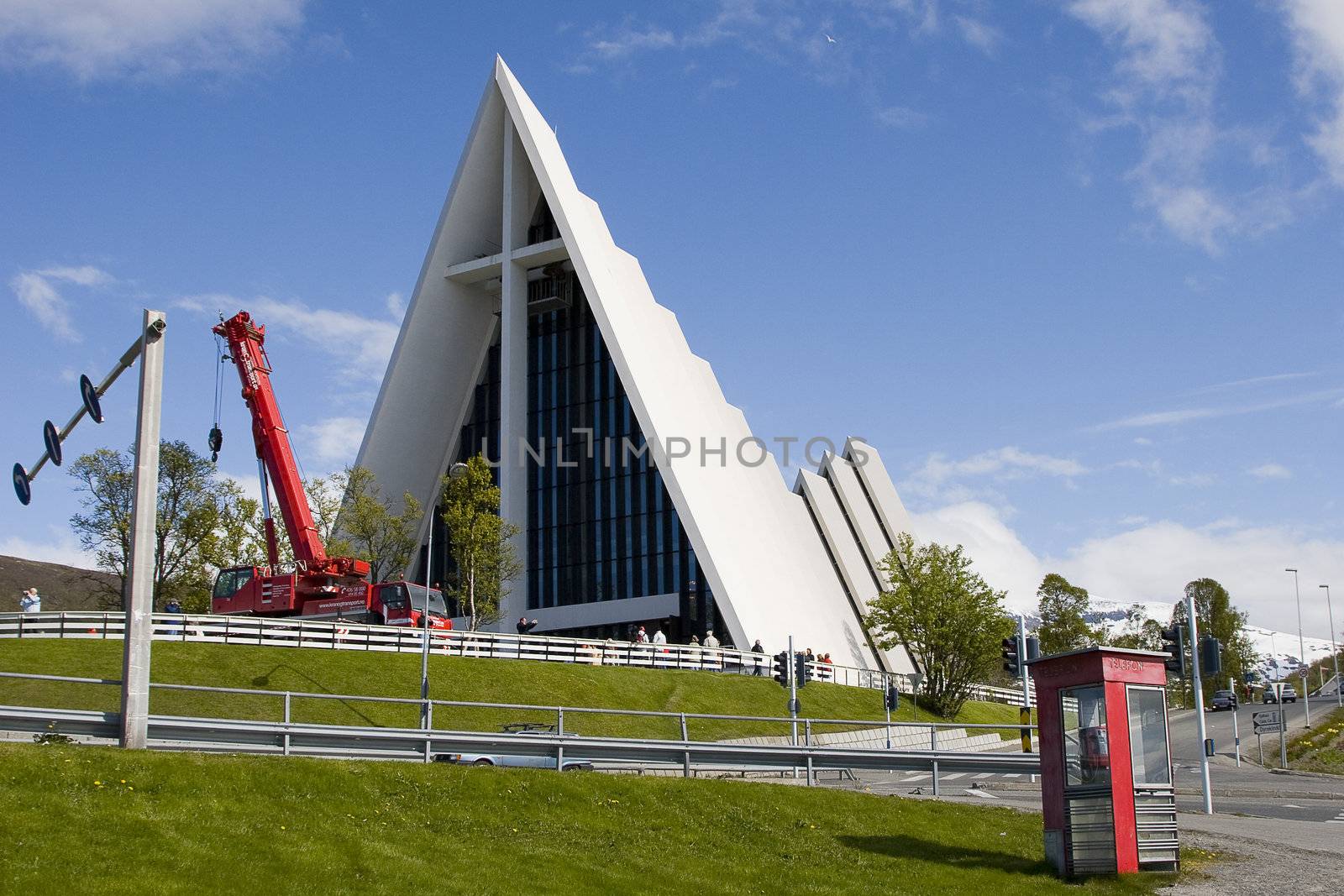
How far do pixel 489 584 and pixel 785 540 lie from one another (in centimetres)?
1668

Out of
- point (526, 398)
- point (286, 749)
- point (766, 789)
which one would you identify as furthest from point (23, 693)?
point (526, 398)

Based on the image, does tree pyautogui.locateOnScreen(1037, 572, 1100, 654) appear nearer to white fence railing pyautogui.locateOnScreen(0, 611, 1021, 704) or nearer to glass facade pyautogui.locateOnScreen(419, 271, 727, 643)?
glass facade pyautogui.locateOnScreen(419, 271, 727, 643)

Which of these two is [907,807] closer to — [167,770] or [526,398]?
[167,770]

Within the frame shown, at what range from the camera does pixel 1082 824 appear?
52.0 feet

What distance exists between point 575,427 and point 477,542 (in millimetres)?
11841

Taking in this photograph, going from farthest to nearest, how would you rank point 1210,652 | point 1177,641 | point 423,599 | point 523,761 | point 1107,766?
point 423,599 → point 1177,641 → point 1210,652 → point 523,761 → point 1107,766

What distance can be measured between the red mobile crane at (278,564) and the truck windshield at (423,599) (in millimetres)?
511

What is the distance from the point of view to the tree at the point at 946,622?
171 feet

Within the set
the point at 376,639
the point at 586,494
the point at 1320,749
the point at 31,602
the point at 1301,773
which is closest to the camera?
the point at 31,602

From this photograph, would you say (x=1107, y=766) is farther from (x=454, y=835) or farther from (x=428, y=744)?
(x=428, y=744)

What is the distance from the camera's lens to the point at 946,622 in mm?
52938

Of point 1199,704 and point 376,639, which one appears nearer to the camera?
point 1199,704

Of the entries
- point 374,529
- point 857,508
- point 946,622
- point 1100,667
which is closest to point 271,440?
point 374,529

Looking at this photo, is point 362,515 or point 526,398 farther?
point 526,398
